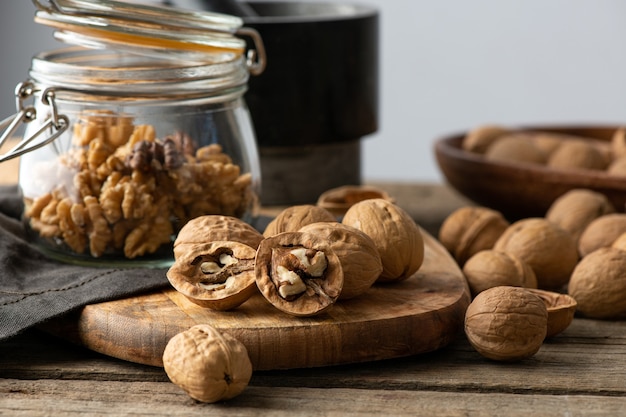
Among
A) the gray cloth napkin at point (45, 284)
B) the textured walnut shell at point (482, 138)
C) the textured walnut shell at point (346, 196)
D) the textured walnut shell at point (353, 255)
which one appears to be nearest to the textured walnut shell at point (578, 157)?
the textured walnut shell at point (482, 138)

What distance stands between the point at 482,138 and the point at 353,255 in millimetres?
838

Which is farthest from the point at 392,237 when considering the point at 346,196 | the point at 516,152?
the point at 516,152

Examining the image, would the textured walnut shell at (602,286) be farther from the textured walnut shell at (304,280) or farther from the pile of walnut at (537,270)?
the textured walnut shell at (304,280)

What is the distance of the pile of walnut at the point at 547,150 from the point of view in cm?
159

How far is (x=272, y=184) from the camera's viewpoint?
1552 mm

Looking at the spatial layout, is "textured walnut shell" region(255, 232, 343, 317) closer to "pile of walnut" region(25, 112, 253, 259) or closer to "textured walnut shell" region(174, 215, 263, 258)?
"textured walnut shell" region(174, 215, 263, 258)

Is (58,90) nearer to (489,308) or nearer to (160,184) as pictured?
(160,184)

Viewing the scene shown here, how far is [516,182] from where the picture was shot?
1499 millimetres

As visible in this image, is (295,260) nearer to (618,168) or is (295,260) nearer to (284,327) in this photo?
(284,327)

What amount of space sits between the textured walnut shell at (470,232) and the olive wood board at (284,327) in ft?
0.81

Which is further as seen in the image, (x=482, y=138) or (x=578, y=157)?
(x=482, y=138)

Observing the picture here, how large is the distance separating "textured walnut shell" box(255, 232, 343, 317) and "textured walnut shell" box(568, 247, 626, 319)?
13.5 inches

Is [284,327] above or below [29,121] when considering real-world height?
below

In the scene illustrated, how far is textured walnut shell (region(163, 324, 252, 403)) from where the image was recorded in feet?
2.70
